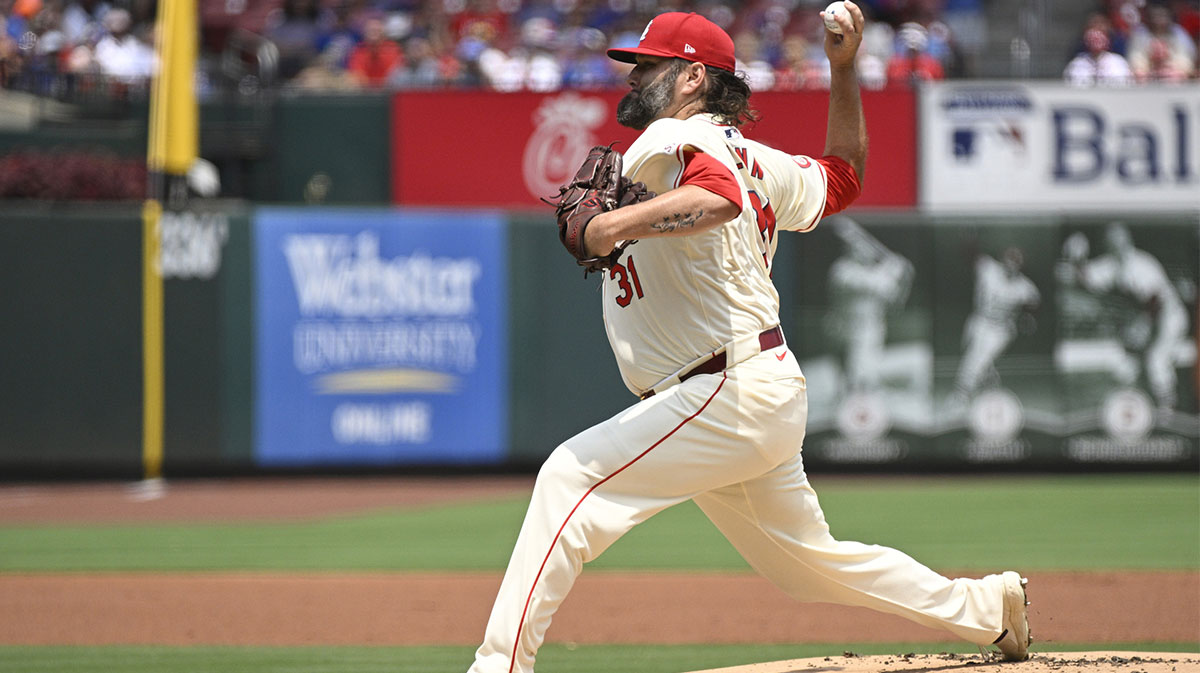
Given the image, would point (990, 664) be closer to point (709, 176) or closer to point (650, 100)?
point (709, 176)

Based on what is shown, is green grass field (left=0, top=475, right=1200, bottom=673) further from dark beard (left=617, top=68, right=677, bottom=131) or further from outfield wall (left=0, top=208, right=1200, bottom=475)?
dark beard (left=617, top=68, right=677, bottom=131)

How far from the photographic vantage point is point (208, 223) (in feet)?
39.3

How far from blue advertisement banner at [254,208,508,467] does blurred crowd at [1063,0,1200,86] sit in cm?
634

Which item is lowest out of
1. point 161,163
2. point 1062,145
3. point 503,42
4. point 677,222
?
point 677,222

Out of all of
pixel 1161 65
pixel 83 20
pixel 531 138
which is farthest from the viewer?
pixel 83 20

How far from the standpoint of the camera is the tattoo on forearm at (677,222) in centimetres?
326

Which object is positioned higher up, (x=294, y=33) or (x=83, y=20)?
(x=83, y=20)

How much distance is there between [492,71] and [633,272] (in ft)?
35.2

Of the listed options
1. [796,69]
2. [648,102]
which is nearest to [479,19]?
[796,69]

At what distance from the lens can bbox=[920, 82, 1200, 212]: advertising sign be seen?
12914 millimetres

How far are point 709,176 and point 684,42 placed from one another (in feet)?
1.48

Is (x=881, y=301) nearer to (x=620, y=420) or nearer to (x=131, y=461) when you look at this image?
(x=131, y=461)

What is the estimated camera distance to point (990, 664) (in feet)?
A: 13.4

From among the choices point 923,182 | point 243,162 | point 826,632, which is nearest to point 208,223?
point 243,162
